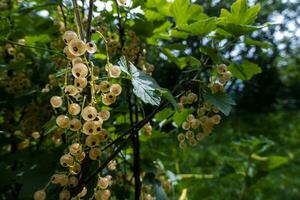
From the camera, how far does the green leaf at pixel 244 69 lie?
0.83m

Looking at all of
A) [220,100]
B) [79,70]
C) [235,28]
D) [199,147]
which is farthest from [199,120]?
[199,147]

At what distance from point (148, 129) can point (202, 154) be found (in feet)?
7.85

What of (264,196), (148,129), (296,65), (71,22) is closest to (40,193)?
(148,129)

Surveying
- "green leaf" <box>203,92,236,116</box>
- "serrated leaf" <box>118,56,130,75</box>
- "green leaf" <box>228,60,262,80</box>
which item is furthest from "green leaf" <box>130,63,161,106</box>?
"green leaf" <box>228,60,262,80</box>

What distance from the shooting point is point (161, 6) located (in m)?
0.95

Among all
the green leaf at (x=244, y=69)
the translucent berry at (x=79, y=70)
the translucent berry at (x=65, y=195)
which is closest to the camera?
the translucent berry at (x=79, y=70)

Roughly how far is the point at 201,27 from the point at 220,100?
127 mm

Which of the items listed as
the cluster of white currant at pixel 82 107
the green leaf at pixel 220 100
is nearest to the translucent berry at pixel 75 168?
the cluster of white currant at pixel 82 107

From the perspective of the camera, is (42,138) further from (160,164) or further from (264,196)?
(264,196)

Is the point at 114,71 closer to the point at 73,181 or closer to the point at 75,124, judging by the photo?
the point at 75,124

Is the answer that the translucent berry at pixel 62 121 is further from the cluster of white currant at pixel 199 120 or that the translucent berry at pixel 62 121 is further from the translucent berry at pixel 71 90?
the cluster of white currant at pixel 199 120

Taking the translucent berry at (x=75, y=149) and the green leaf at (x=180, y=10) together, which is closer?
the translucent berry at (x=75, y=149)

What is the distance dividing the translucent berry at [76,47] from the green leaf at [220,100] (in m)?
0.24

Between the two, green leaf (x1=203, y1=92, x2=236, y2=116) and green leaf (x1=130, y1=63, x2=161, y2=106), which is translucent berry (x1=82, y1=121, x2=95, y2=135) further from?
green leaf (x1=203, y1=92, x2=236, y2=116)
